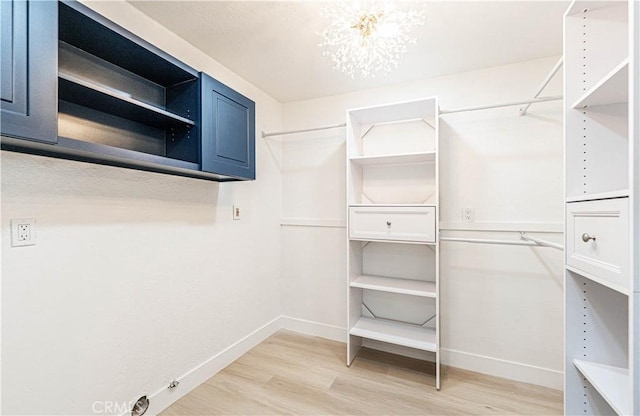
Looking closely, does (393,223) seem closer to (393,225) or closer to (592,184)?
(393,225)

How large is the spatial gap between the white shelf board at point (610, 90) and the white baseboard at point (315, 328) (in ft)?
7.70

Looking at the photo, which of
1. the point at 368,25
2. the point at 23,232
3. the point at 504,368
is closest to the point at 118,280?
the point at 23,232

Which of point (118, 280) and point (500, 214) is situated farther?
point (500, 214)

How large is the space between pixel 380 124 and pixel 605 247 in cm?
183

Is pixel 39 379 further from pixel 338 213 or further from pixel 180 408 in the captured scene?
pixel 338 213

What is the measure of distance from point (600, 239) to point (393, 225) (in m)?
1.20

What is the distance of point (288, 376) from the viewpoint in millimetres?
2102

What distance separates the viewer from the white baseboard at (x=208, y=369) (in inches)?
67.6

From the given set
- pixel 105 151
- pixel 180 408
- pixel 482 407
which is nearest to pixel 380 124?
pixel 105 151

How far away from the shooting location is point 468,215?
221 centimetres

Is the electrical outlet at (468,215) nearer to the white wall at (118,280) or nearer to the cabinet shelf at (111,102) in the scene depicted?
the white wall at (118,280)

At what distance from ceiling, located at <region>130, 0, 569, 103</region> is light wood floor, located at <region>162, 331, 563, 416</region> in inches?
93.0

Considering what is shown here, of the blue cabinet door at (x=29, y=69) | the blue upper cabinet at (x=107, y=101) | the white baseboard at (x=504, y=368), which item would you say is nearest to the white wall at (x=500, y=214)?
the white baseboard at (x=504, y=368)

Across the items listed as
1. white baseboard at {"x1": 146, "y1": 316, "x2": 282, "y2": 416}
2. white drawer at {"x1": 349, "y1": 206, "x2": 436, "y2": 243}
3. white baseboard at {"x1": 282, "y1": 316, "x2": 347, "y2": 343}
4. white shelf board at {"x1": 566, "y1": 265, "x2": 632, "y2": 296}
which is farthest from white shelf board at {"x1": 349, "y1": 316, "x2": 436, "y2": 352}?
white shelf board at {"x1": 566, "y1": 265, "x2": 632, "y2": 296}
